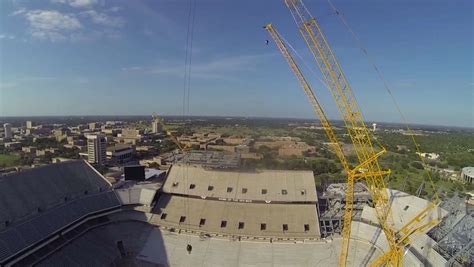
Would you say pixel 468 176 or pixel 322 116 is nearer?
pixel 322 116

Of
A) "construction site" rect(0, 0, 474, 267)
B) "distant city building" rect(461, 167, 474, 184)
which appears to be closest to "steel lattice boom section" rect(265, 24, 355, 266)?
"construction site" rect(0, 0, 474, 267)

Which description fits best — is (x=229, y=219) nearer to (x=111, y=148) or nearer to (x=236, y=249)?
(x=236, y=249)

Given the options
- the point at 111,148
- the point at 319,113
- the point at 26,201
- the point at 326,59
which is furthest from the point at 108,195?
the point at 111,148

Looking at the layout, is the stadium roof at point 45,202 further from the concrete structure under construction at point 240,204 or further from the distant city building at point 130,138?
the distant city building at point 130,138

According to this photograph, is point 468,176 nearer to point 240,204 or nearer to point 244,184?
point 244,184

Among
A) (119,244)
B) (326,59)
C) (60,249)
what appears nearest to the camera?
(60,249)

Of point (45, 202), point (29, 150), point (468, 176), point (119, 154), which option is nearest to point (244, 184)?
point (45, 202)

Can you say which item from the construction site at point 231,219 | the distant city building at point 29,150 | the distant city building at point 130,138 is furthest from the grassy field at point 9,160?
the construction site at point 231,219
